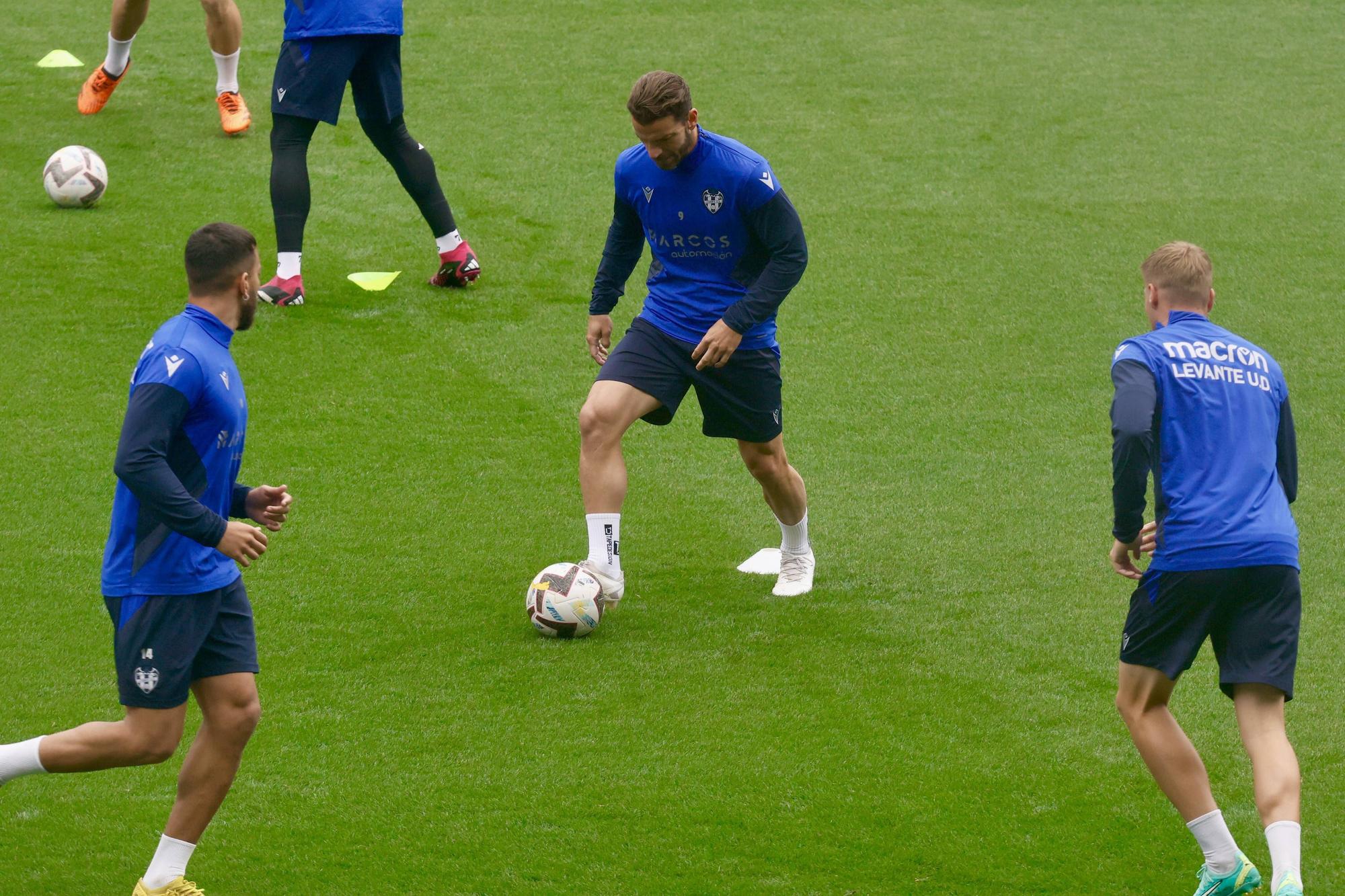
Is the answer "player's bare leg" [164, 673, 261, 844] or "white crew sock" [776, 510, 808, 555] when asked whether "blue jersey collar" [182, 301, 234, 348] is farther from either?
"white crew sock" [776, 510, 808, 555]

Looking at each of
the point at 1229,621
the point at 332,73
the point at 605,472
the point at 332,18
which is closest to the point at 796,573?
the point at 605,472

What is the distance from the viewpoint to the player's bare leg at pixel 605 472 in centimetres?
627

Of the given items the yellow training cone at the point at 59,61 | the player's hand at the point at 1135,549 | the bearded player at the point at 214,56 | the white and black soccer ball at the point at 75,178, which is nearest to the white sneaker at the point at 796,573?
the player's hand at the point at 1135,549

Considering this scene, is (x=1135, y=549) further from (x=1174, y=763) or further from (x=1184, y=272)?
(x=1184, y=272)

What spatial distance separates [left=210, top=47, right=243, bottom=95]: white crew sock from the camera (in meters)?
11.6

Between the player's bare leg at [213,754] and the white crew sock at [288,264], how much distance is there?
214 inches

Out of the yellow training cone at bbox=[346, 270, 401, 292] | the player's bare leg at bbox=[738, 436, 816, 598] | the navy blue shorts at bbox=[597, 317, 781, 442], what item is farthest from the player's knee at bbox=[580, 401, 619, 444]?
the yellow training cone at bbox=[346, 270, 401, 292]

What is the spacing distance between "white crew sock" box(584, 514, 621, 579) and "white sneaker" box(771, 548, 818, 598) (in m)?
0.86

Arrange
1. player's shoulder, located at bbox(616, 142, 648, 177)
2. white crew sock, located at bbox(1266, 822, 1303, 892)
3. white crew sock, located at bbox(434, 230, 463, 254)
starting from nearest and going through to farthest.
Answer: white crew sock, located at bbox(1266, 822, 1303, 892) < player's shoulder, located at bbox(616, 142, 648, 177) < white crew sock, located at bbox(434, 230, 463, 254)

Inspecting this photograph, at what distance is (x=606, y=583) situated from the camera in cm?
631

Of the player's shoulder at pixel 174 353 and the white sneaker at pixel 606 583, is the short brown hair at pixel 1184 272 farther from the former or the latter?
the player's shoulder at pixel 174 353

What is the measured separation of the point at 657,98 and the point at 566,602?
2.03 m

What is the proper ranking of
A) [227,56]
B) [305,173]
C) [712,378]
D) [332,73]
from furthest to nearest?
[227,56] → [305,173] → [332,73] → [712,378]

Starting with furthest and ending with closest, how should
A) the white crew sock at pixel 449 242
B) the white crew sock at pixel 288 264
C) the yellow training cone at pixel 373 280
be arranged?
1. the yellow training cone at pixel 373 280
2. the white crew sock at pixel 449 242
3. the white crew sock at pixel 288 264
